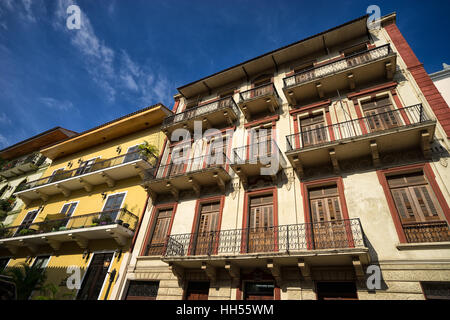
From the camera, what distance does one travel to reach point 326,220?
943 cm

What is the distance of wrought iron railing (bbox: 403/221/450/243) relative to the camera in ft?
24.9

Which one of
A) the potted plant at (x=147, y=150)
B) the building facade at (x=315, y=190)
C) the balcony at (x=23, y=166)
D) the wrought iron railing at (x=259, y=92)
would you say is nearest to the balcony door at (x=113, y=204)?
the building facade at (x=315, y=190)

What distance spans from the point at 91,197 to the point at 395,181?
18180 mm

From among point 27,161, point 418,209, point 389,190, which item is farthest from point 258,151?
point 27,161

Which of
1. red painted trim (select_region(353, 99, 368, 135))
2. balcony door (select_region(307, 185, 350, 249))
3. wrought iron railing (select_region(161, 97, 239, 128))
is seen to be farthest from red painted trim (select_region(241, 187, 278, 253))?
Result: wrought iron railing (select_region(161, 97, 239, 128))

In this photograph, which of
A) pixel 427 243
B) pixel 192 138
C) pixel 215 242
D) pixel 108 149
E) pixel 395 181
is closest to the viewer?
pixel 427 243

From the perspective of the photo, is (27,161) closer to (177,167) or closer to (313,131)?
(177,167)

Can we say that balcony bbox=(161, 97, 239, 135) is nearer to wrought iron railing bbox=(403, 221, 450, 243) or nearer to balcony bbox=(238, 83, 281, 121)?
balcony bbox=(238, 83, 281, 121)

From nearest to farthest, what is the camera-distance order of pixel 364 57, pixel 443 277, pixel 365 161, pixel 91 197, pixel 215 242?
pixel 443 277
pixel 365 161
pixel 215 242
pixel 364 57
pixel 91 197

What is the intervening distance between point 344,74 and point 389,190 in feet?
20.0
